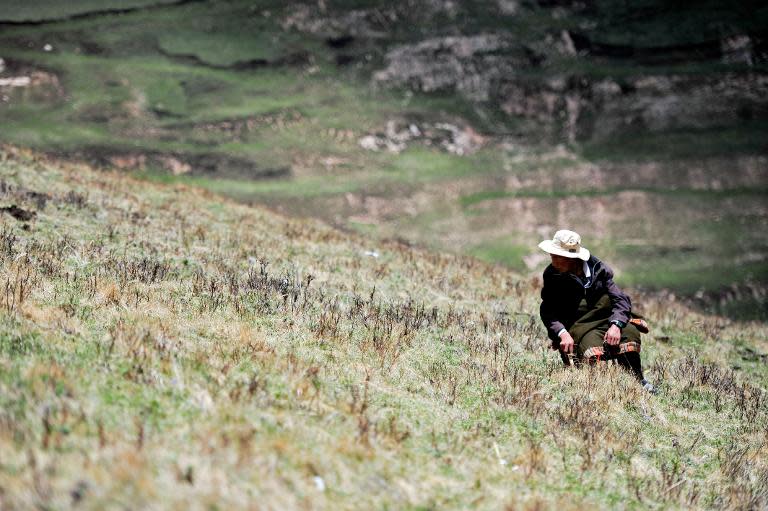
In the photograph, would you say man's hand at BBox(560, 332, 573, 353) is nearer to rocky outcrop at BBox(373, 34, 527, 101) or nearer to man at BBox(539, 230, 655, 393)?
man at BBox(539, 230, 655, 393)

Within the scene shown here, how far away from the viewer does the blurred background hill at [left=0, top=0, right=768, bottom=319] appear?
5575 cm

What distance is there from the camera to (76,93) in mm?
65000

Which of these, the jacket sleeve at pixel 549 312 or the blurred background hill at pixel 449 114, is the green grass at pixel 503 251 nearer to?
the blurred background hill at pixel 449 114

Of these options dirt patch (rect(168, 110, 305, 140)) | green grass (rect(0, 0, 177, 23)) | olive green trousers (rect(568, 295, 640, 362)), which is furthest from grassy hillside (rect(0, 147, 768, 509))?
green grass (rect(0, 0, 177, 23))

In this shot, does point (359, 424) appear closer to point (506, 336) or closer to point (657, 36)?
point (506, 336)

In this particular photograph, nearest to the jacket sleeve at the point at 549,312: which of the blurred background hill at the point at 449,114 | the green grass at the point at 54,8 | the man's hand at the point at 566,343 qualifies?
the man's hand at the point at 566,343

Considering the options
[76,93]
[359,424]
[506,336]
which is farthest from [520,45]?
[359,424]

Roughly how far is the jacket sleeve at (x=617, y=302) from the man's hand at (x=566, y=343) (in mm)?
711

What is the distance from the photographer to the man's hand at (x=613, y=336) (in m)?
8.83

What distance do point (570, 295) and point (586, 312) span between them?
36 cm

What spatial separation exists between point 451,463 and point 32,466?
332 cm

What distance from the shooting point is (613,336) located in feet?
29.0

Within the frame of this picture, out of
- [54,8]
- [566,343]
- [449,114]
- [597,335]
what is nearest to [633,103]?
[449,114]

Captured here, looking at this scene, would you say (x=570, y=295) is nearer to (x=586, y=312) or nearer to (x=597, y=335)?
(x=586, y=312)
